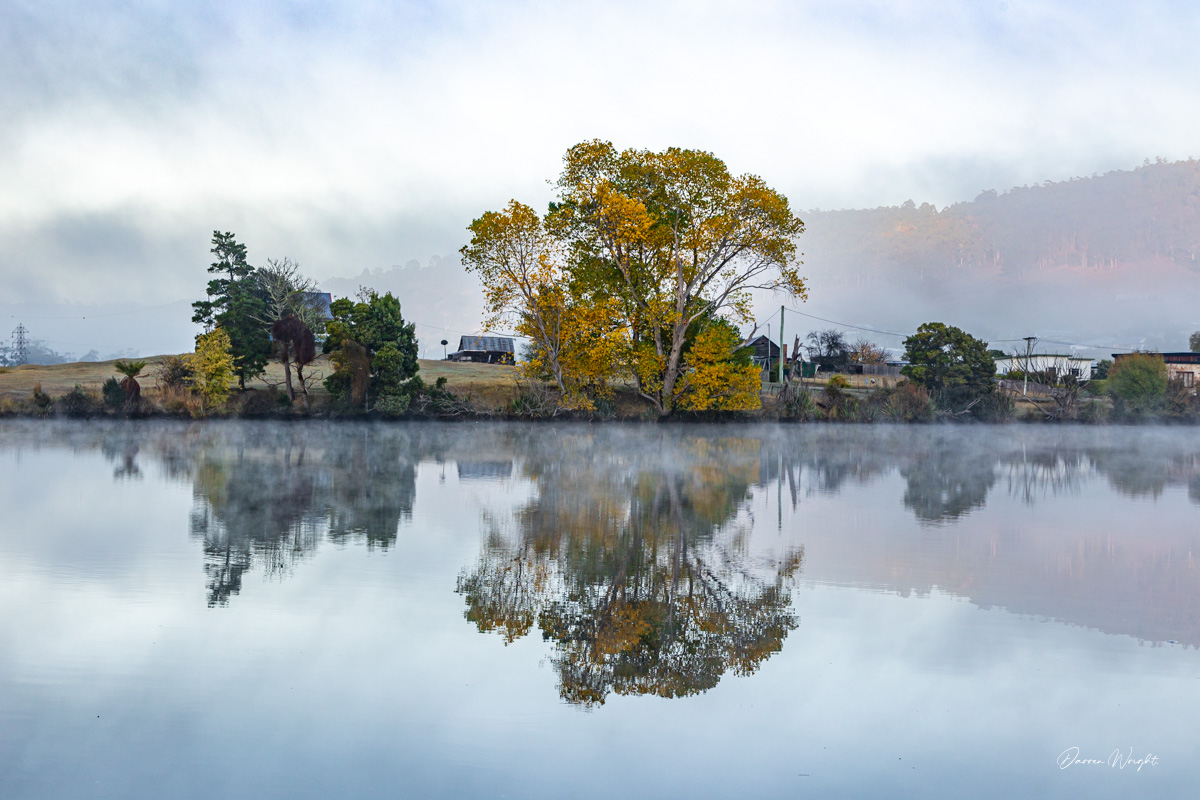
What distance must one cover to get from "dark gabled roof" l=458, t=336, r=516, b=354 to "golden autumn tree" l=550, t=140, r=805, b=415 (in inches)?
1501

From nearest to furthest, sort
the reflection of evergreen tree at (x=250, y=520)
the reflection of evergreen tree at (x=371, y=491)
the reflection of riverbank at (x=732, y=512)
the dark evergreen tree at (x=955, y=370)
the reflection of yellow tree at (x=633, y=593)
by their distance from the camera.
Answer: the reflection of yellow tree at (x=633, y=593), the reflection of riverbank at (x=732, y=512), the reflection of evergreen tree at (x=250, y=520), the reflection of evergreen tree at (x=371, y=491), the dark evergreen tree at (x=955, y=370)

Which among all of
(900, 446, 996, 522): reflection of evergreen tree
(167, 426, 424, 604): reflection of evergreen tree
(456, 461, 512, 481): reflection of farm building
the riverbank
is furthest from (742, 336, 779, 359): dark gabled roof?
(456, 461, 512, 481): reflection of farm building

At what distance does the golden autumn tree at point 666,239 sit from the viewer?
37.2m

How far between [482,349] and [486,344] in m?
2.26

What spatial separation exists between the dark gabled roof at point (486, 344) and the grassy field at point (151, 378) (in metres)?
19.0

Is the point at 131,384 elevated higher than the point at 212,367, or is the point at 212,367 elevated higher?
the point at 212,367

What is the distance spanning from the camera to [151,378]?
47531 mm

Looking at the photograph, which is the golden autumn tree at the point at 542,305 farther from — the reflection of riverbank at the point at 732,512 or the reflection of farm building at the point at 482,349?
the reflection of farm building at the point at 482,349

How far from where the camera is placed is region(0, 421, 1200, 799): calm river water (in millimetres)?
4480

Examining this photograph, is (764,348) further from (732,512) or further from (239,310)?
(732,512)

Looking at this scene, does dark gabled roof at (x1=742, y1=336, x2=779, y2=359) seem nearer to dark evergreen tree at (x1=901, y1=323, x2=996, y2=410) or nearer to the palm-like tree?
dark evergreen tree at (x1=901, y1=323, x2=996, y2=410)

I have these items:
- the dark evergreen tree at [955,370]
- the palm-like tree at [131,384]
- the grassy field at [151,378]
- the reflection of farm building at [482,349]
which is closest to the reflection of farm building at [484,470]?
the grassy field at [151,378]

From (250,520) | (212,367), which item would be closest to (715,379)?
(212,367)

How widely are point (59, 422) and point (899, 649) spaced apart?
125 feet
